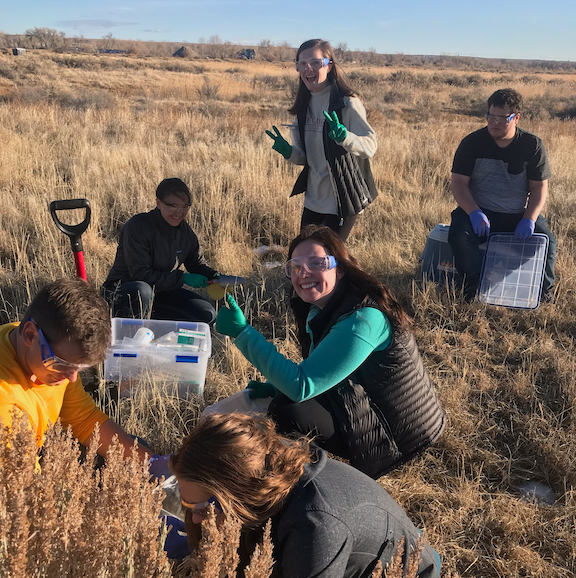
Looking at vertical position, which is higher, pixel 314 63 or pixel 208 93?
pixel 208 93

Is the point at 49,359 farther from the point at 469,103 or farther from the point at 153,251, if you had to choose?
the point at 469,103

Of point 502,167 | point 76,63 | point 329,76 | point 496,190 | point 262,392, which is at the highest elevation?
point 76,63

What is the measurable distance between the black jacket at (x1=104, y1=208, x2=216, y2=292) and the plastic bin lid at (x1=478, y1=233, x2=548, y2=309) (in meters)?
2.28

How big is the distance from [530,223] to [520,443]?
2.02m

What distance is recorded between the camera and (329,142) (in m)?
3.94

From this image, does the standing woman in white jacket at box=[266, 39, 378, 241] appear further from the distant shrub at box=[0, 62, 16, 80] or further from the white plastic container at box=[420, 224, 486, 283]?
the distant shrub at box=[0, 62, 16, 80]

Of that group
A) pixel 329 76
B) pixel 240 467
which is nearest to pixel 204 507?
pixel 240 467

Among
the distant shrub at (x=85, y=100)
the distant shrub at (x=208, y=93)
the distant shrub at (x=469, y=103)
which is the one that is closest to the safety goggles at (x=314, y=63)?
the distant shrub at (x=85, y=100)

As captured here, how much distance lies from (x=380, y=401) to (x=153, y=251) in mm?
2116

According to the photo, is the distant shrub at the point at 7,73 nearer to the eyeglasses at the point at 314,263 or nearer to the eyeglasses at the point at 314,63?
the eyeglasses at the point at 314,63

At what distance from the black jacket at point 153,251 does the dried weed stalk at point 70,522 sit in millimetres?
2341

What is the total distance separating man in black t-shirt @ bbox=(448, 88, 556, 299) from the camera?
4254mm

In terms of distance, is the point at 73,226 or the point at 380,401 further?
the point at 73,226

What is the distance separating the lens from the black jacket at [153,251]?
11.9 feet
